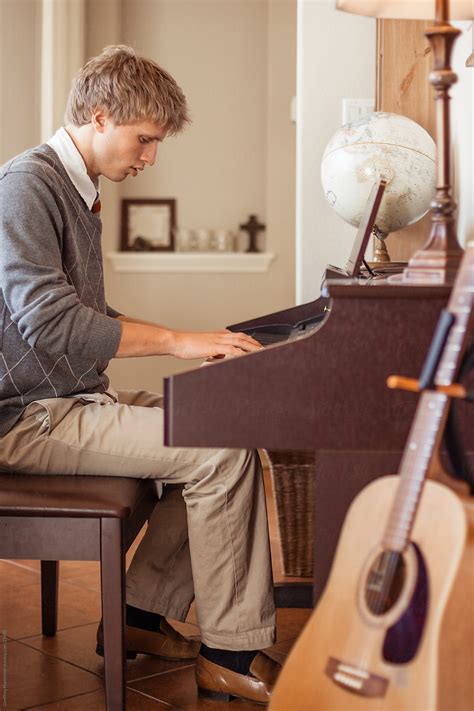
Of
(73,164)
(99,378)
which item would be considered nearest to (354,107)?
(73,164)

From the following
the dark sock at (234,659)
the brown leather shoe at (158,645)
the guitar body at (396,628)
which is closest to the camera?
the guitar body at (396,628)

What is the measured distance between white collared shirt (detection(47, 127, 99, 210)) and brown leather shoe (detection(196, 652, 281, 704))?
3.22 ft

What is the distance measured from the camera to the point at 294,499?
2.35 meters

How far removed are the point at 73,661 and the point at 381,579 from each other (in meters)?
1.24

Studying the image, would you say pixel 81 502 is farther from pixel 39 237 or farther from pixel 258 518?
pixel 39 237

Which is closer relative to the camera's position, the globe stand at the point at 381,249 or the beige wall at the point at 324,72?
the globe stand at the point at 381,249

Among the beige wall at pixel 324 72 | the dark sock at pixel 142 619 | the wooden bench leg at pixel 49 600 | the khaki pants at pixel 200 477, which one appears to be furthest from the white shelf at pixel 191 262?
the khaki pants at pixel 200 477

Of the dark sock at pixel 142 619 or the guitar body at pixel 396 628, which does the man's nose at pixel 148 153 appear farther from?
the guitar body at pixel 396 628

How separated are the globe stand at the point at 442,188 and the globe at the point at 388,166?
927 millimetres

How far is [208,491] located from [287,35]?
3.34m

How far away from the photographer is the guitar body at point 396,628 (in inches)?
45.0

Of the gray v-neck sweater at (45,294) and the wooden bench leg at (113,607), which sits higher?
the gray v-neck sweater at (45,294)

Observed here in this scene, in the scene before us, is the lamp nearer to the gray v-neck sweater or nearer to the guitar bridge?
the guitar bridge

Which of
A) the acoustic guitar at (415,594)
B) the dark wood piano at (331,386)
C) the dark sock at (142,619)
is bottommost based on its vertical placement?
the dark sock at (142,619)
